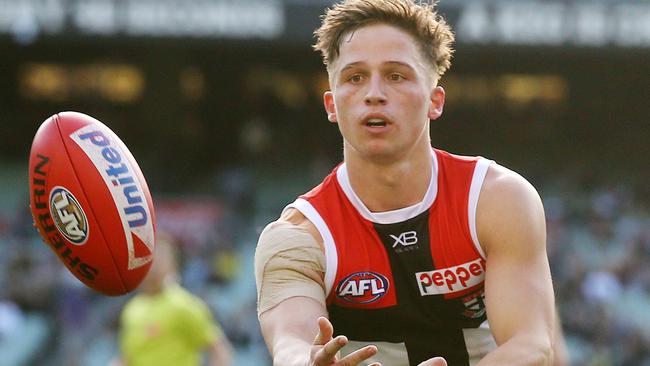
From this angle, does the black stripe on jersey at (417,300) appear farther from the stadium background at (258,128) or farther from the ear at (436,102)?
the stadium background at (258,128)

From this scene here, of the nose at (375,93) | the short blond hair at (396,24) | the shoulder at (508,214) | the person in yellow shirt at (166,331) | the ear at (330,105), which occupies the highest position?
the short blond hair at (396,24)

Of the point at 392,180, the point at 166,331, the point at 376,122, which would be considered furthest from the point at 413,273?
the point at 166,331

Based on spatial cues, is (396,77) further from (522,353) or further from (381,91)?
(522,353)

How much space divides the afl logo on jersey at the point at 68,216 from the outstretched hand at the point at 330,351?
1551 mm

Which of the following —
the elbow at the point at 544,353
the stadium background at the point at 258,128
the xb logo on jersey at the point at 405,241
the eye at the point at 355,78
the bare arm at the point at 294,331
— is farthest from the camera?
the stadium background at the point at 258,128

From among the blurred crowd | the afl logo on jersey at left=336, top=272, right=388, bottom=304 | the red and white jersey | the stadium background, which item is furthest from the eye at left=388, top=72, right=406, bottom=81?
the stadium background

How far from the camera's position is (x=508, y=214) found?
147 inches

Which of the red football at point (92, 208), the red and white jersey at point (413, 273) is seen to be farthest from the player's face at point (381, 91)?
the red football at point (92, 208)

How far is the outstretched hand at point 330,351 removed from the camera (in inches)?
122

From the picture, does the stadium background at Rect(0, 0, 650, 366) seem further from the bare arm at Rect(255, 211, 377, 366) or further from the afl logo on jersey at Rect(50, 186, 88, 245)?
the bare arm at Rect(255, 211, 377, 366)

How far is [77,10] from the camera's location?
50.9ft

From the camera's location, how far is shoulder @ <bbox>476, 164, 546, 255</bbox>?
3.72 m

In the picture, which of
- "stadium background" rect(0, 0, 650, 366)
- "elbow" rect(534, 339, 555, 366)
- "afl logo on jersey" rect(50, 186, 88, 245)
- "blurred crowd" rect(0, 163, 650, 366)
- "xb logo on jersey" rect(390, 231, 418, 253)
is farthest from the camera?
"stadium background" rect(0, 0, 650, 366)

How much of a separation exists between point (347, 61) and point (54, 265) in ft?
34.4
